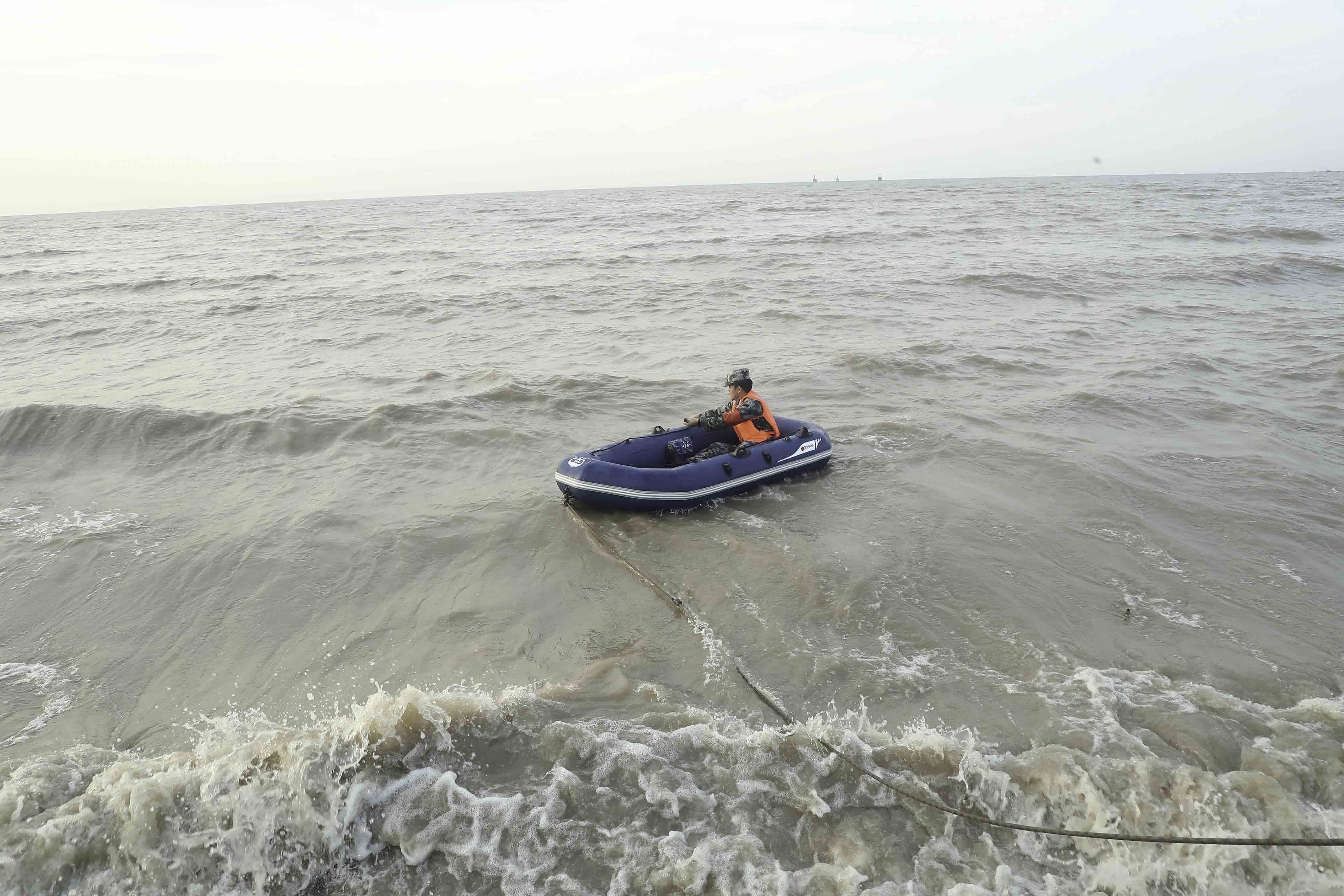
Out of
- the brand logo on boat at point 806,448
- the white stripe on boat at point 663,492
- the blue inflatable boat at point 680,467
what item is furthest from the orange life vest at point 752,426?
the white stripe on boat at point 663,492

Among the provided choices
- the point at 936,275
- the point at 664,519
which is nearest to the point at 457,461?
the point at 664,519

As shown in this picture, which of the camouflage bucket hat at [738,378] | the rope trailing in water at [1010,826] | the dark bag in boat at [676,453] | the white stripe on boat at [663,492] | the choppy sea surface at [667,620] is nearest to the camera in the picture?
the rope trailing in water at [1010,826]

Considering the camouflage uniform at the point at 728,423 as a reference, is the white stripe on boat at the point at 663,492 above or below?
below

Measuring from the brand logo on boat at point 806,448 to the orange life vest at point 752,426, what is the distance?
0.38m

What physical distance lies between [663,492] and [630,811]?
4.11 metres

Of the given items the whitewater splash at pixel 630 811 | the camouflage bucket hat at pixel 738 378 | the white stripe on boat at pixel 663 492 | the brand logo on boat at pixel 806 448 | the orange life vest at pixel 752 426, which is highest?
the camouflage bucket hat at pixel 738 378

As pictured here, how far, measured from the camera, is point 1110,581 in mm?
6309

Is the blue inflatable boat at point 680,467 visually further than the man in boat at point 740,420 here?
No

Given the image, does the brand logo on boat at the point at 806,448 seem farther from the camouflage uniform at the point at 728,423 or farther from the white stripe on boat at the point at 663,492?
the camouflage uniform at the point at 728,423

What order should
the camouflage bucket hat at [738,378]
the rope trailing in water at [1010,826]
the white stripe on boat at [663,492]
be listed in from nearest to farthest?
the rope trailing in water at [1010,826] → the white stripe on boat at [663,492] → the camouflage bucket hat at [738,378]

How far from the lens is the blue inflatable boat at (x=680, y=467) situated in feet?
25.0

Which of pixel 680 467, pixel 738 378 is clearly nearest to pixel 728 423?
pixel 738 378

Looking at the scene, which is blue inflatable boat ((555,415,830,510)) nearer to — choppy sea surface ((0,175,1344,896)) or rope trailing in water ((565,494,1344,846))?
choppy sea surface ((0,175,1344,896))

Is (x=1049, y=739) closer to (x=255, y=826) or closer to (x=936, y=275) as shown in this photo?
(x=255, y=826)
